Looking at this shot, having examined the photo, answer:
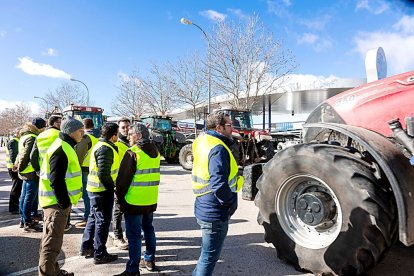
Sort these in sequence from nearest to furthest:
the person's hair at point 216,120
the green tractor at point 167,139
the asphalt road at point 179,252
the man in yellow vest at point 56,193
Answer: the person's hair at point 216,120, the man in yellow vest at point 56,193, the asphalt road at point 179,252, the green tractor at point 167,139

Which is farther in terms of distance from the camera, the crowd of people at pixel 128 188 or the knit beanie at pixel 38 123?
the knit beanie at pixel 38 123

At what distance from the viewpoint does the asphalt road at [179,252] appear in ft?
11.2

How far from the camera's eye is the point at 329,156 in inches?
118

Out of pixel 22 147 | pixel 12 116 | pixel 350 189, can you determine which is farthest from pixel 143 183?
pixel 12 116

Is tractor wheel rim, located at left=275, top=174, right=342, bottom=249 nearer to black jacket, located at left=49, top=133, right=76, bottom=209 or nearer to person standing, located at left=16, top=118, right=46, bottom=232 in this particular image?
black jacket, located at left=49, top=133, right=76, bottom=209

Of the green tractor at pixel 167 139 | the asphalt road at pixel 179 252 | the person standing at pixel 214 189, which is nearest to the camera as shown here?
the person standing at pixel 214 189

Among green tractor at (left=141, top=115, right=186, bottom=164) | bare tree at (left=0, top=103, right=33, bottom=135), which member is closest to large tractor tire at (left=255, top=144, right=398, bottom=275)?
green tractor at (left=141, top=115, right=186, bottom=164)

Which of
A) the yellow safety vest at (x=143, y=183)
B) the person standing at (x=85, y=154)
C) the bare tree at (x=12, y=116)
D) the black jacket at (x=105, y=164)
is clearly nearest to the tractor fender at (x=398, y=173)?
the yellow safety vest at (x=143, y=183)

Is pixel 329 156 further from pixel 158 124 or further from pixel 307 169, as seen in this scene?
pixel 158 124

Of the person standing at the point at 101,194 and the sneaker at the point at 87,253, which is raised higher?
the person standing at the point at 101,194

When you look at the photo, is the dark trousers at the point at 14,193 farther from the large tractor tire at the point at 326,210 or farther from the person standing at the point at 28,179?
the large tractor tire at the point at 326,210

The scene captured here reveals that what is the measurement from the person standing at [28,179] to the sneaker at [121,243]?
154 cm

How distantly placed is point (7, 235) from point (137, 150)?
2.88 metres

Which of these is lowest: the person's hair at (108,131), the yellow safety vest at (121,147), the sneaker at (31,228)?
the sneaker at (31,228)
